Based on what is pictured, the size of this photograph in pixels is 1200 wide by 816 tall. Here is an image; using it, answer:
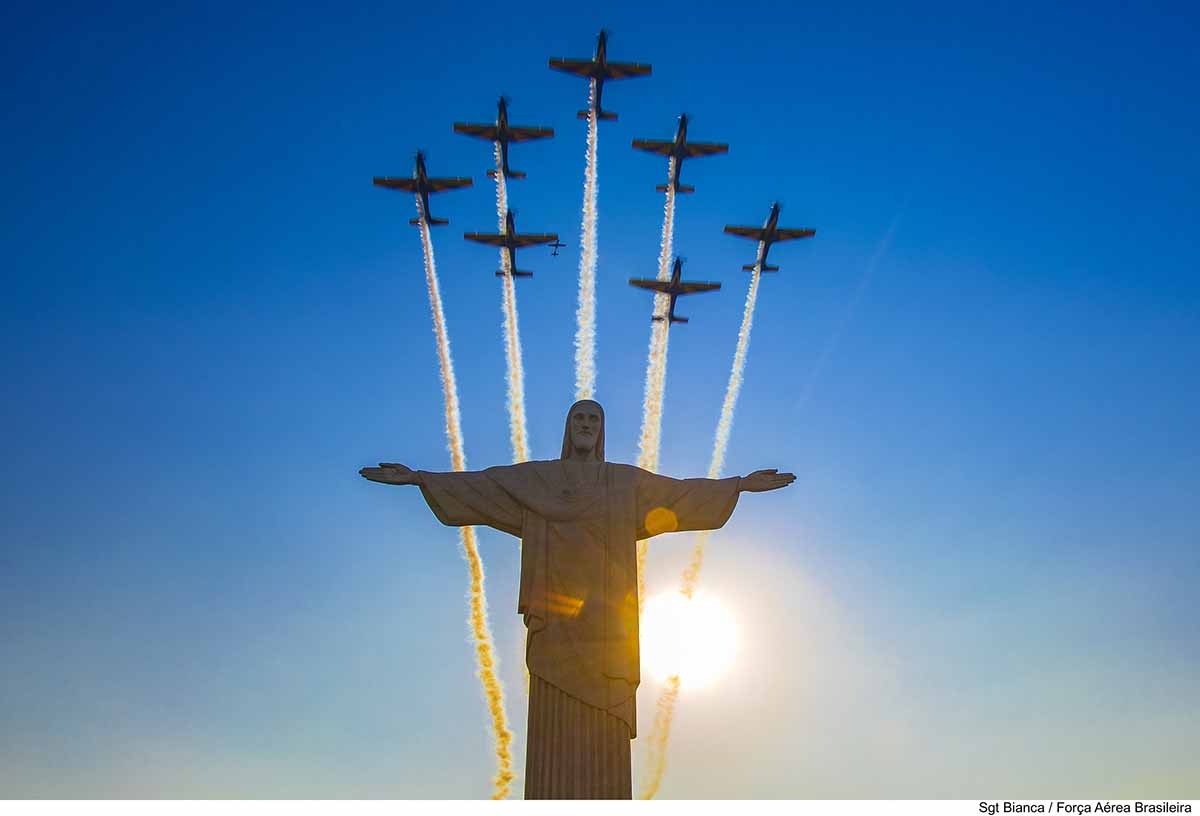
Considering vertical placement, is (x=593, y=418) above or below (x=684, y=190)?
below

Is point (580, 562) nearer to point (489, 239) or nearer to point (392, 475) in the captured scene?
point (392, 475)

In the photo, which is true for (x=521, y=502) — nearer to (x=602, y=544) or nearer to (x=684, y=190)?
(x=602, y=544)

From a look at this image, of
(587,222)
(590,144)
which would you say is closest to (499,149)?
(590,144)

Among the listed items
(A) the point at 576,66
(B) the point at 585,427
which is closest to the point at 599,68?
(A) the point at 576,66

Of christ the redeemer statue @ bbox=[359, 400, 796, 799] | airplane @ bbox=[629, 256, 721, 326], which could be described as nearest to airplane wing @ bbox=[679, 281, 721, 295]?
airplane @ bbox=[629, 256, 721, 326]

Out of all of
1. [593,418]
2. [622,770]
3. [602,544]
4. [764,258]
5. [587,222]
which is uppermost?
[764,258]
